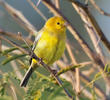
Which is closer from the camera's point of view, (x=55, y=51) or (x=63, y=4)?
(x=55, y=51)

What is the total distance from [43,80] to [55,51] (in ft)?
2.88

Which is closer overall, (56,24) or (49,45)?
(49,45)

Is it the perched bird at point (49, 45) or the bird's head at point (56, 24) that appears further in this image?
the bird's head at point (56, 24)

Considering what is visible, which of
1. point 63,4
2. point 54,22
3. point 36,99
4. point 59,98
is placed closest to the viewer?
point 36,99

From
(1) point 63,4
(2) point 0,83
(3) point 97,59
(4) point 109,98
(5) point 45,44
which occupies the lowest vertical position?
(1) point 63,4

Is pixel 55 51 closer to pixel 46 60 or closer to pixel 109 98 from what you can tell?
pixel 46 60

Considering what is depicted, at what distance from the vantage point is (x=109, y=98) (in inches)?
91.4

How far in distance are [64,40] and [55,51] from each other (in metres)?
0.17

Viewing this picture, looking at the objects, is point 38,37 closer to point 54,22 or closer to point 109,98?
point 54,22

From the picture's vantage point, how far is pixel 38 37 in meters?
2.85

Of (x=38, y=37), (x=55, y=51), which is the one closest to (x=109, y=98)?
(x=55, y=51)

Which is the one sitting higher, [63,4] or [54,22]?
[54,22]

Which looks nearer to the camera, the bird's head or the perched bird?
the perched bird

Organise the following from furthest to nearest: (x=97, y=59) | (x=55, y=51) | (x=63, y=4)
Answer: (x=63, y=4) < (x=55, y=51) < (x=97, y=59)
